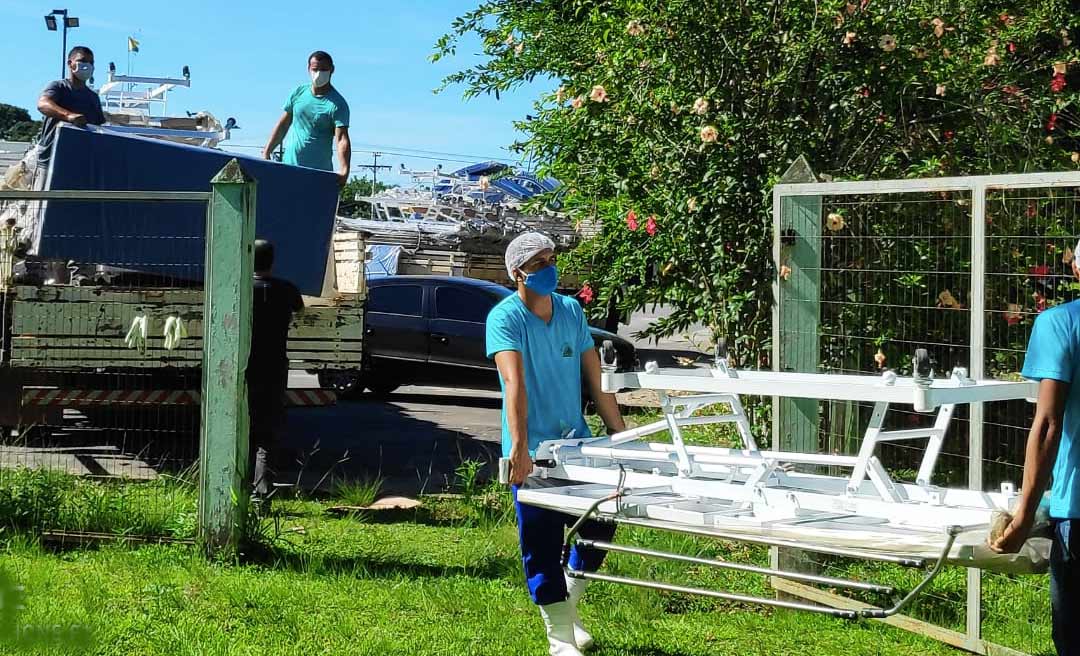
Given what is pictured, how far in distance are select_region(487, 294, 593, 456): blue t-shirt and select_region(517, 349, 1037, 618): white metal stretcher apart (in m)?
0.17

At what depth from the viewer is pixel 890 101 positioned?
7582 millimetres

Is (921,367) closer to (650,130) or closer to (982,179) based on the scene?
(982,179)

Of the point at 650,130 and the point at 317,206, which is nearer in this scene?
the point at 650,130

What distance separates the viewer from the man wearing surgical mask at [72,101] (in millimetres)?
8617

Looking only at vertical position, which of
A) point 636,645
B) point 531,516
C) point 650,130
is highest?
point 650,130

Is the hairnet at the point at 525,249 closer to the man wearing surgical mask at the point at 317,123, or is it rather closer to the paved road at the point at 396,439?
the paved road at the point at 396,439

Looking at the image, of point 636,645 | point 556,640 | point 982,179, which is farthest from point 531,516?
point 982,179

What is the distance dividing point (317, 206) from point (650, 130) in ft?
8.86

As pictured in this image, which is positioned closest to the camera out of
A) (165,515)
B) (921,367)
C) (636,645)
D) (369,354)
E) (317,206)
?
(921,367)

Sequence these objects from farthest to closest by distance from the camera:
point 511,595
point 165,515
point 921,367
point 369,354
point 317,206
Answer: point 369,354 < point 317,206 < point 165,515 < point 511,595 < point 921,367

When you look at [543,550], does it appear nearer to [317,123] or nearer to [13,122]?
[317,123]

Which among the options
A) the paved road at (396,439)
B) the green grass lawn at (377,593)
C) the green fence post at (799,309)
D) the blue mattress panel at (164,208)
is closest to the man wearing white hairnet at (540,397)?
the green grass lawn at (377,593)

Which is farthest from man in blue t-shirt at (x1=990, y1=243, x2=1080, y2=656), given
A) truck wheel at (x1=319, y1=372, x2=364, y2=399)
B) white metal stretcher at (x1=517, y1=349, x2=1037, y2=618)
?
truck wheel at (x1=319, y1=372, x2=364, y2=399)

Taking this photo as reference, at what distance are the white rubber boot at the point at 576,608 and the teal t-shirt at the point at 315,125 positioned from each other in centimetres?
524
